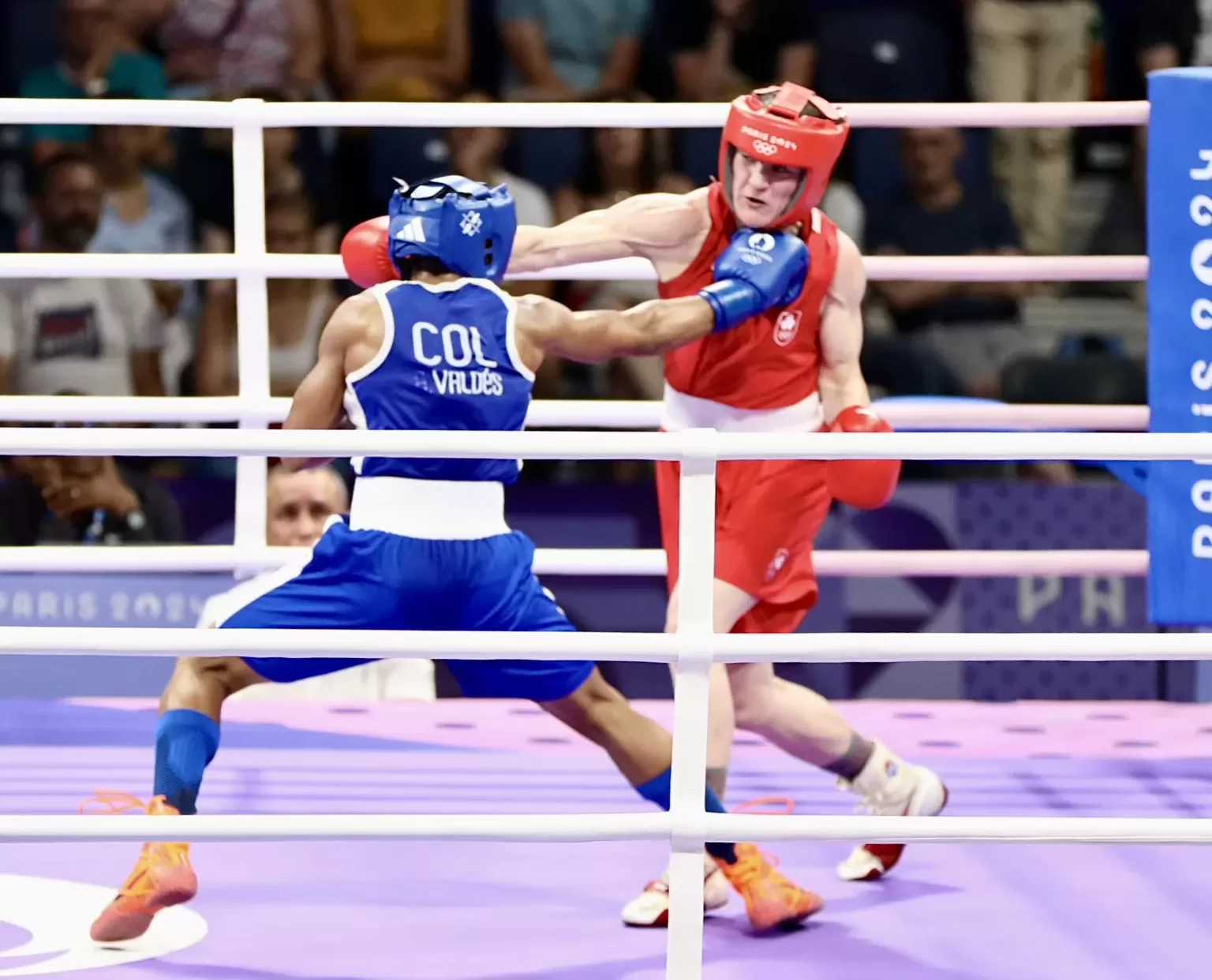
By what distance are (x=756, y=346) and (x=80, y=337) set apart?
3.01 meters

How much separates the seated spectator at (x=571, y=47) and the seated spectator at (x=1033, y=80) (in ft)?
3.60

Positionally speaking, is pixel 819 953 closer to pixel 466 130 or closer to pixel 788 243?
pixel 788 243

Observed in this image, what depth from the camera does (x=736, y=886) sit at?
3.08m

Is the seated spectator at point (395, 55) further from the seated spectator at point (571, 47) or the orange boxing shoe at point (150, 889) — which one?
the orange boxing shoe at point (150, 889)

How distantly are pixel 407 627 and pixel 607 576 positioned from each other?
202cm

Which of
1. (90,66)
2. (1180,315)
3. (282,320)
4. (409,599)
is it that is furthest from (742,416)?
(90,66)

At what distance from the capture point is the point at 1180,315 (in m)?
3.88

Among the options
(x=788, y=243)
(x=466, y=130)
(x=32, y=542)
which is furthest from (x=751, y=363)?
(x=466, y=130)

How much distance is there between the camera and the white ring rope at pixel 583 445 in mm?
2393

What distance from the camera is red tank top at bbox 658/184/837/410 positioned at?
3.37m

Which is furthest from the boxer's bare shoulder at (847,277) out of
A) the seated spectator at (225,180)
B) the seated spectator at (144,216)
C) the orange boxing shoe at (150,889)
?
the seated spectator at (144,216)

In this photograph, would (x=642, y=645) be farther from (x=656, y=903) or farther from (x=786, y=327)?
(x=786, y=327)

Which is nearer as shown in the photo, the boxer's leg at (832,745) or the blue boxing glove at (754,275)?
the blue boxing glove at (754,275)

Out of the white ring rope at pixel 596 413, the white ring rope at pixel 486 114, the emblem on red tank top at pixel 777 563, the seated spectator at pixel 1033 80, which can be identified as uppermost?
the seated spectator at pixel 1033 80
